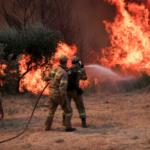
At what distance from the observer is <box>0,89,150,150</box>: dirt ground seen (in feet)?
19.6

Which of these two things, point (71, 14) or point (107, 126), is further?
point (71, 14)

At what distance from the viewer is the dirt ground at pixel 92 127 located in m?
5.96

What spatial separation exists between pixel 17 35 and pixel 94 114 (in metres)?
6.52

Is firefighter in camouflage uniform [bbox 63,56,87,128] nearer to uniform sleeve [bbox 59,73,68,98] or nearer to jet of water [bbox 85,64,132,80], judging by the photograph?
uniform sleeve [bbox 59,73,68,98]

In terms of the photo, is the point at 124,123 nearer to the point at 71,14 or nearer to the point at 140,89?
the point at 140,89

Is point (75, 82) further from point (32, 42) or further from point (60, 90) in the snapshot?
point (32, 42)

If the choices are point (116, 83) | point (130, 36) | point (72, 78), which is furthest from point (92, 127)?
point (130, 36)


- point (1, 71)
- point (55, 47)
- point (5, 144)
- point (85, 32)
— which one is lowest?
point (5, 144)

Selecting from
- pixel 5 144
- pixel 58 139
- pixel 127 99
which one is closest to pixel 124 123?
pixel 58 139

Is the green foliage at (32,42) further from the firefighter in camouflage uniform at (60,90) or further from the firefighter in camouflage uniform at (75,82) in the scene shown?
the firefighter in camouflage uniform at (60,90)

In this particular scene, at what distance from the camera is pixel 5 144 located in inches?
250

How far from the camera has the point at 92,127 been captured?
7836 mm

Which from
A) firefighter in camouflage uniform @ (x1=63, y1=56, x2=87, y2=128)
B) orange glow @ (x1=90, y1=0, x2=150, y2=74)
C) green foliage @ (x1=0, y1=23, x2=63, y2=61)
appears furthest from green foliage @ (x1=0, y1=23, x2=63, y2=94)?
firefighter in camouflage uniform @ (x1=63, y1=56, x2=87, y2=128)

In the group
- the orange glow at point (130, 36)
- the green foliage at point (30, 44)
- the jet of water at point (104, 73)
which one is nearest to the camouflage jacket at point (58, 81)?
the green foliage at point (30, 44)
